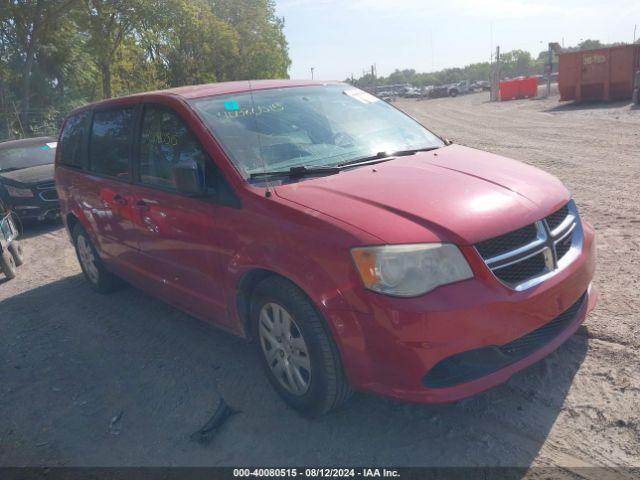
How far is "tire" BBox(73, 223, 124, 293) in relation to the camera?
554cm

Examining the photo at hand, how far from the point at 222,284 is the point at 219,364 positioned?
0.76m

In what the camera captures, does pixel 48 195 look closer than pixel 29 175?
Yes

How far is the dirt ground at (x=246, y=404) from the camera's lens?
111 inches

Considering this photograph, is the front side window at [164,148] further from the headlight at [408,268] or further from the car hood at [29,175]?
the car hood at [29,175]

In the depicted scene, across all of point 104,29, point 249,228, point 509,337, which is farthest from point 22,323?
point 104,29

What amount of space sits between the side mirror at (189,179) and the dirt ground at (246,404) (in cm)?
131

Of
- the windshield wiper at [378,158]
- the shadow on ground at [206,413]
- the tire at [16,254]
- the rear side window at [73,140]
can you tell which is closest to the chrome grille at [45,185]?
the tire at [16,254]

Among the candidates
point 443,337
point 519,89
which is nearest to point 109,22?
point 443,337

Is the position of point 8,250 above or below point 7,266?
above

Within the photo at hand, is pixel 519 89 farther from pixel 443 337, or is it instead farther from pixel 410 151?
pixel 443 337

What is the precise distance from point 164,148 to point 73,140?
227 cm

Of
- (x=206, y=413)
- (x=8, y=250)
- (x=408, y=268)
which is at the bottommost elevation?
(x=206, y=413)

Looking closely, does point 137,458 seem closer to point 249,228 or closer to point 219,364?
point 219,364

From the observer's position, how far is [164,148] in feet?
13.1
